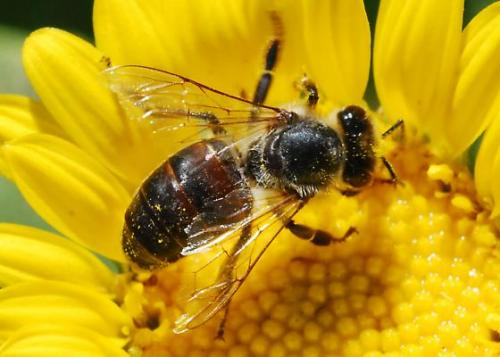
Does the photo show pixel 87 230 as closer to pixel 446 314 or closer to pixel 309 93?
pixel 309 93

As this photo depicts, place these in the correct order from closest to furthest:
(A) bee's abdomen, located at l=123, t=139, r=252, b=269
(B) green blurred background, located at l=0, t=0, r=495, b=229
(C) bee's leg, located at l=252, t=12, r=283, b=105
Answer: (A) bee's abdomen, located at l=123, t=139, r=252, b=269 → (C) bee's leg, located at l=252, t=12, r=283, b=105 → (B) green blurred background, located at l=0, t=0, r=495, b=229

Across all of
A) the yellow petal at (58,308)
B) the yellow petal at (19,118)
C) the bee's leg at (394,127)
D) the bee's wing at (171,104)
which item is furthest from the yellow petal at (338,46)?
the yellow petal at (58,308)

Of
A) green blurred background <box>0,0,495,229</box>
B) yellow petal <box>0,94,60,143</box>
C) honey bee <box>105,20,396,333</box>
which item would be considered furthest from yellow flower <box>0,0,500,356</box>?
green blurred background <box>0,0,495,229</box>

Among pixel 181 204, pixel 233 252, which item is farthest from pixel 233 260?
pixel 181 204

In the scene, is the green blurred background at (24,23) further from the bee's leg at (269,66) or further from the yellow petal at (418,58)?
the yellow petal at (418,58)

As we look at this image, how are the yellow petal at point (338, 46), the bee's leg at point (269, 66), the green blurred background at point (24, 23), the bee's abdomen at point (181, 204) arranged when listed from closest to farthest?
the bee's abdomen at point (181, 204) → the yellow petal at point (338, 46) → the bee's leg at point (269, 66) → the green blurred background at point (24, 23)

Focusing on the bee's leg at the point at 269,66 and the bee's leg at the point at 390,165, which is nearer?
the bee's leg at the point at 390,165

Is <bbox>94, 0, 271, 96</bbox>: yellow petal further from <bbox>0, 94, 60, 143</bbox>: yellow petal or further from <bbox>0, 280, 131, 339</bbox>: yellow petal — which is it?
<bbox>0, 280, 131, 339</bbox>: yellow petal
